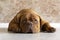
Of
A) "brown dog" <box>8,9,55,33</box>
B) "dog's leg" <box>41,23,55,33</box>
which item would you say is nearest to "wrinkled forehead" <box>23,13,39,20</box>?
"brown dog" <box>8,9,55,33</box>

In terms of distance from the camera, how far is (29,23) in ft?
4.25

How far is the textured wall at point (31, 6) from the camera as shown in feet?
5.83

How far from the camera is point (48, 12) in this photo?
71.1 inches

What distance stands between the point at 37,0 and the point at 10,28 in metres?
0.50

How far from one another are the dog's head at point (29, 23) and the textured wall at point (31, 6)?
1.39 ft

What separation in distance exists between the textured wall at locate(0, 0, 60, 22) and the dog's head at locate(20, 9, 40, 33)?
16.6 inches

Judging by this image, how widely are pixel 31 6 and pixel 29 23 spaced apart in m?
0.51

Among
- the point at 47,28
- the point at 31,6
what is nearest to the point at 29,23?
the point at 47,28

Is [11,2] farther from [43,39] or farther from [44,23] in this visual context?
[43,39]

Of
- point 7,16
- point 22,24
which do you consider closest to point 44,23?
point 22,24

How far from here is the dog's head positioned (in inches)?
50.8

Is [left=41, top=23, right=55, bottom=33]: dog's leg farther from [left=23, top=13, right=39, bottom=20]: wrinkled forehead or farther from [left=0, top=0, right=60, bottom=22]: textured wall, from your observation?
[left=0, top=0, right=60, bottom=22]: textured wall

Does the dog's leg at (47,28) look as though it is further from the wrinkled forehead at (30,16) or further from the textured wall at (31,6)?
the textured wall at (31,6)

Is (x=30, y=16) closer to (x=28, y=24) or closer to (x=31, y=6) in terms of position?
(x=28, y=24)
